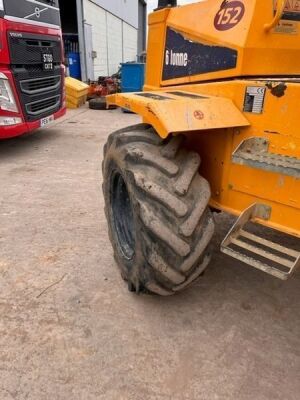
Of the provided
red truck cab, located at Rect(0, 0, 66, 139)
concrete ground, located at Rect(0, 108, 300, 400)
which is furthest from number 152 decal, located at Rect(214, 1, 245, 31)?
red truck cab, located at Rect(0, 0, 66, 139)

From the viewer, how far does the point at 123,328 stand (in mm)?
2385

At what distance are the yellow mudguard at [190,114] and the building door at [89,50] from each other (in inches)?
526

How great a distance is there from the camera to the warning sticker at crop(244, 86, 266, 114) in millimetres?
2026

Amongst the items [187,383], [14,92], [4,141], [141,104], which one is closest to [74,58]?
[4,141]

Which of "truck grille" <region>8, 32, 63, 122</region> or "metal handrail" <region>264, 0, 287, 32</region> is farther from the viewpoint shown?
"truck grille" <region>8, 32, 63, 122</region>

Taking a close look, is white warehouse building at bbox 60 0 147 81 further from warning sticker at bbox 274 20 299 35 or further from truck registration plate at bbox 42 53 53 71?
warning sticker at bbox 274 20 299 35

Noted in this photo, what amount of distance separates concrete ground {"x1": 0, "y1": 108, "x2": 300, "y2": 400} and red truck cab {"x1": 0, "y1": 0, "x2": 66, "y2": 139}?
8.66ft

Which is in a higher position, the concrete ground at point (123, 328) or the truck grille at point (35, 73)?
the truck grille at point (35, 73)

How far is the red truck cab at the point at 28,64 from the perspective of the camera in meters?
5.55

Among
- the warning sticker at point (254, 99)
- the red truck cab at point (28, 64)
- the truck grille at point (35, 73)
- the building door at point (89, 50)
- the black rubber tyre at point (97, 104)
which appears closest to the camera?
the warning sticker at point (254, 99)

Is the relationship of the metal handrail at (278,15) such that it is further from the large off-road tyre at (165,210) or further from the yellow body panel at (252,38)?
the large off-road tyre at (165,210)

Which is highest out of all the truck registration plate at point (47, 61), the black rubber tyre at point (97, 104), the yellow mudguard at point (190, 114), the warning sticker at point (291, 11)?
the warning sticker at point (291, 11)

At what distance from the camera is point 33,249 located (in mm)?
3320

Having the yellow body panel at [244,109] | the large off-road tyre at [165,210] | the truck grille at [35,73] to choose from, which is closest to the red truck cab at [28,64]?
the truck grille at [35,73]
